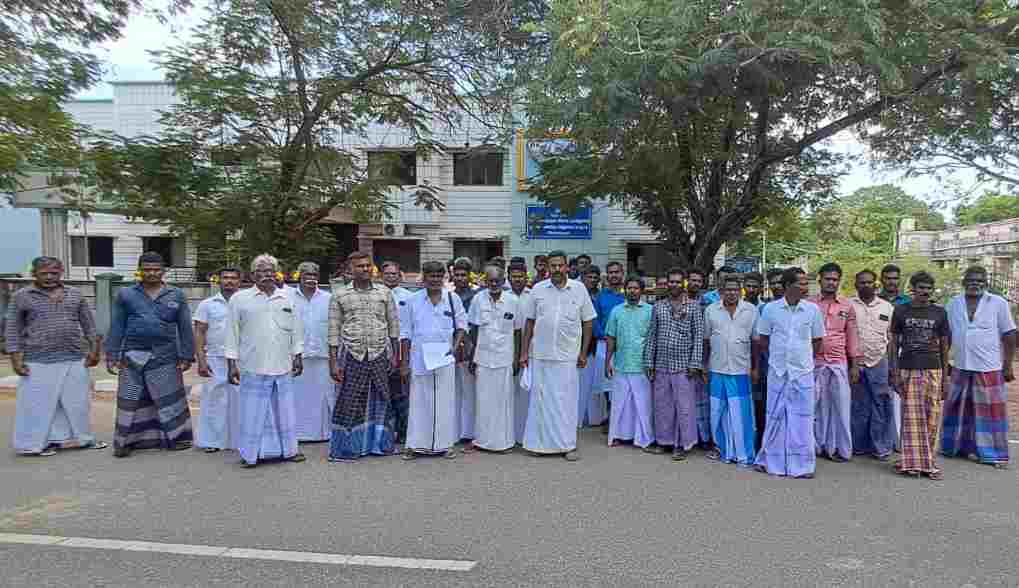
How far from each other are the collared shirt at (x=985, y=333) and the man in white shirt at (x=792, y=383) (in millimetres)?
1429

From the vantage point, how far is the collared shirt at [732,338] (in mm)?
5973

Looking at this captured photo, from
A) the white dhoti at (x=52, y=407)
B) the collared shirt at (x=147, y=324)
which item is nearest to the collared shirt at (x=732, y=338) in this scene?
the collared shirt at (x=147, y=324)

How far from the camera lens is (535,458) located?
242 inches

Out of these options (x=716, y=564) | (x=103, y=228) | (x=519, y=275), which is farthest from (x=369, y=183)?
(x=103, y=228)

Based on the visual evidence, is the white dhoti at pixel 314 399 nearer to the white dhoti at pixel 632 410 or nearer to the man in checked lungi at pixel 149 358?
the man in checked lungi at pixel 149 358

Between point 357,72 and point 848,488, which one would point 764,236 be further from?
point 848,488

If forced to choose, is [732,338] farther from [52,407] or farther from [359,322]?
[52,407]

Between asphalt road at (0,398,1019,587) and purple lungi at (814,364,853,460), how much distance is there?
23 cm

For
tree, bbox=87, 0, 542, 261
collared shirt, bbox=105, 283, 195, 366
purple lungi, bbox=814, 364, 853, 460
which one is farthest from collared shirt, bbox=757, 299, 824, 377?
tree, bbox=87, 0, 542, 261

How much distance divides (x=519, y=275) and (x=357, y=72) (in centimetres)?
615

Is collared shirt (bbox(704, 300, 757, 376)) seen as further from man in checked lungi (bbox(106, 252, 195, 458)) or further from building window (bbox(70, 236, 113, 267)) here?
building window (bbox(70, 236, 113, 267))

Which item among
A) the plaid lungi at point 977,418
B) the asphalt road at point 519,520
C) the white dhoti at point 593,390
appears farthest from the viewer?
the white dhoti at point 593,390

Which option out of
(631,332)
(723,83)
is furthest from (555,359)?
(723,83)

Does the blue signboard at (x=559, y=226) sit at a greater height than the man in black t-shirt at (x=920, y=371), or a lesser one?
greater
